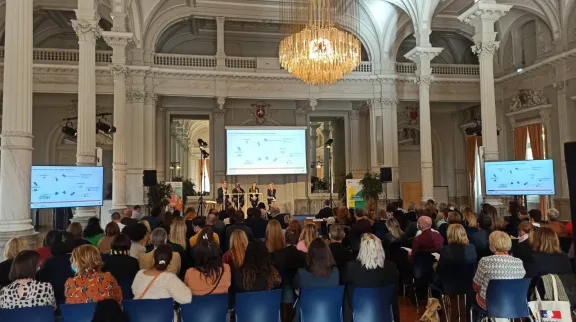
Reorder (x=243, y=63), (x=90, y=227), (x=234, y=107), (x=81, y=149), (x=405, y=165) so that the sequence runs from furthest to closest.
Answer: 1. (x=405, y=165)
2. (x=234, y=107)
3. (x=243, y=63)
4. (x=81, y=149)
5. (x=90, y=227)

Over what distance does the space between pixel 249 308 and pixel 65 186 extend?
4.98 m

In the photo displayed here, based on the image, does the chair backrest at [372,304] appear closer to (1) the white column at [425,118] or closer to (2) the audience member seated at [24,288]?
(2) the audience member seated at [24,288]

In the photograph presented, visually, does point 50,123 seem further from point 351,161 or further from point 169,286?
point 169,286

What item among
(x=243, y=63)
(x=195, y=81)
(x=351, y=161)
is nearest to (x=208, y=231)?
(x=195, y=81)

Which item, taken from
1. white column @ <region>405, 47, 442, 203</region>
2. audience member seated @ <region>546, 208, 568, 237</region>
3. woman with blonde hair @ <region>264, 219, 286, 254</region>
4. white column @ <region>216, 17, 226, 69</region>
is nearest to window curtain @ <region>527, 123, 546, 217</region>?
white column @ <region>405, 47, 442, 203</region>

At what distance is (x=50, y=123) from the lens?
16203mm

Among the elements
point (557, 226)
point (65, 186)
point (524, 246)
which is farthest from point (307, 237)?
point (65, 186)

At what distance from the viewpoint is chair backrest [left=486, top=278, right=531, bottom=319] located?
356cm

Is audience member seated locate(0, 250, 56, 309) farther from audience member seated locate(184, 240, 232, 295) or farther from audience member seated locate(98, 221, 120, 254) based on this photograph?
audience member seated locate(98, 221, 120, 254)

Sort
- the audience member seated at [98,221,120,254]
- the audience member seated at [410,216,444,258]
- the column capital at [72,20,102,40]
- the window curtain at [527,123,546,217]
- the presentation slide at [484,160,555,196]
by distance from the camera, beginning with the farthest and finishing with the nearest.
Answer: the window curtain at [527,123,546,217], the presentation slide at [484,160,555,196], the column capital at [72,20,102,40], the audience member seated at [410,216,444,258], the audience member seated at [98,221,120,254]

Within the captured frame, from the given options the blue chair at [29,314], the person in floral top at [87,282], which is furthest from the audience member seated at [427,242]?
the blue chair at [29,314]

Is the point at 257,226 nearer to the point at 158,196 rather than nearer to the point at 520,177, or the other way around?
the point at 520,177

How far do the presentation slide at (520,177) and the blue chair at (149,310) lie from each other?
30.2 ft

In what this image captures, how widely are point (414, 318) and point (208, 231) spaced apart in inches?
98.4
